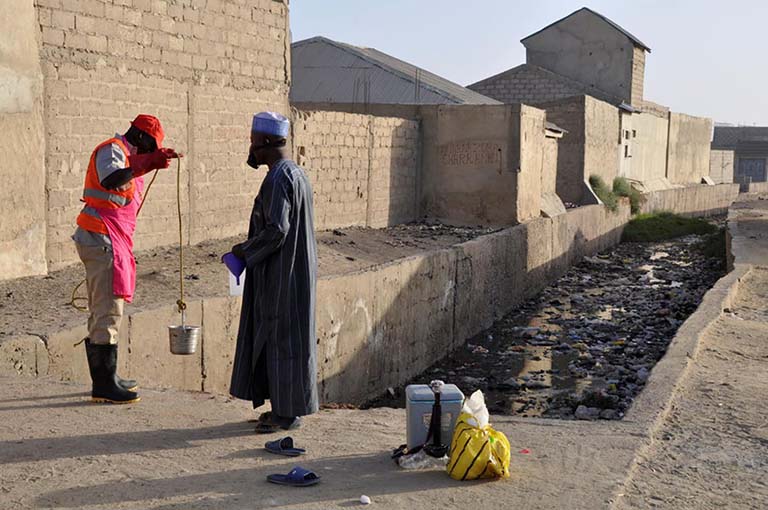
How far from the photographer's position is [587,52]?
123 feet

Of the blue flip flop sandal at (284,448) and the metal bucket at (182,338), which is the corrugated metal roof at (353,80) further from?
the blue flip flop sandal at (284,448)

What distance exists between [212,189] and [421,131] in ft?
25.2

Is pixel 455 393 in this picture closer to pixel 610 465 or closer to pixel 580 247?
pixel 610 465

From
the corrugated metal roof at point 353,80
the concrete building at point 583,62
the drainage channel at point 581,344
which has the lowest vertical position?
the drainage channel at point 581,344

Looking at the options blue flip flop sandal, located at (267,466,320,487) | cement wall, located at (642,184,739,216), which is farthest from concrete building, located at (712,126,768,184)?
blue flip flop sandal, located at (267,466,320,487)

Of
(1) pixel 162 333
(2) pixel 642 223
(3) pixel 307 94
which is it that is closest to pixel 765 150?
(2) pixel 642 223

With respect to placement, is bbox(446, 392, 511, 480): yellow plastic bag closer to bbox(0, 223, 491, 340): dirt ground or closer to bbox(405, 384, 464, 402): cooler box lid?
bbox(405, 384, 464, 402): cooler box lid

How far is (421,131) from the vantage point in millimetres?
18562

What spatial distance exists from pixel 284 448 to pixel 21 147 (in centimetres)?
497

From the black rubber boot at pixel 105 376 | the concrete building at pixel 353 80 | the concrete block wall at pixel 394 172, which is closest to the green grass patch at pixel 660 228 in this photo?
the concrete building at pixel 353 80

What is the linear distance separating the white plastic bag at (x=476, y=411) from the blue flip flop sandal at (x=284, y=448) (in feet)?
2.65

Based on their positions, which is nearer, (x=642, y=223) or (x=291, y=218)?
(x=291, y=218)

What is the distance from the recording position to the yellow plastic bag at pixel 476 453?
4348 millimetres

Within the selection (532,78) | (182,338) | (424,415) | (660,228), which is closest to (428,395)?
(424,415)
